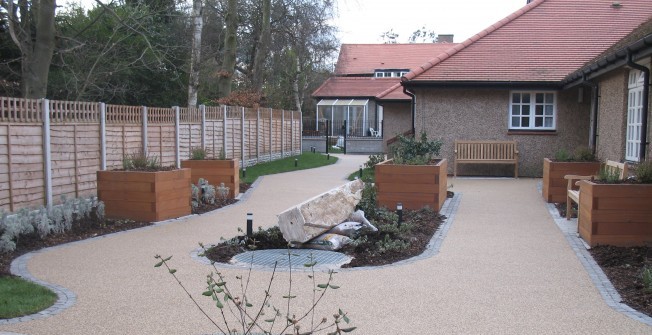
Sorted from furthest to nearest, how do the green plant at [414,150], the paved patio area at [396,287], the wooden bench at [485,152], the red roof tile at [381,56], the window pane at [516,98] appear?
1. the red roof tile at [381,56]
2. the window pane at [516,98]
3. the wooden bench at [485,152]
4. the green plant at [414,150]
5. the paved patio area at [396,287]

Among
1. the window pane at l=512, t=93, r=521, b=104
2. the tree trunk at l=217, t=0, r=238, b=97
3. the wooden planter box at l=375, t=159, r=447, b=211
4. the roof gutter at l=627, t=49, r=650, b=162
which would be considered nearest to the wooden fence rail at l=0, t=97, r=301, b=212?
the wooden planter box at l=375, t=159, r=447, b=211

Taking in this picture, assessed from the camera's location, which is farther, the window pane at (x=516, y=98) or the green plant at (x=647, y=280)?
the window pane at (x=516, y=98)

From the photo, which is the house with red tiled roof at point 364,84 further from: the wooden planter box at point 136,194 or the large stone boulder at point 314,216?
the large stone boulder at point 314,216

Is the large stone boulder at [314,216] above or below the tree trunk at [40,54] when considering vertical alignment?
below

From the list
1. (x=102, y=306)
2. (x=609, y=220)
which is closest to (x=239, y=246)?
(x=102, y=306)

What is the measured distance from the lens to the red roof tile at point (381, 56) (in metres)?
50.9

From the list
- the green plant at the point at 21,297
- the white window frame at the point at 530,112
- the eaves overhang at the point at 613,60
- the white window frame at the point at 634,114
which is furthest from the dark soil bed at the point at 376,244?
the white window frame at the point at 530,112

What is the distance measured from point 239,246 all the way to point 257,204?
515cm

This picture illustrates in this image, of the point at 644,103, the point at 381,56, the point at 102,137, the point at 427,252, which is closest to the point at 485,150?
the point at 644,103

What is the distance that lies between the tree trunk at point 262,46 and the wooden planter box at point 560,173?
18.1 meters

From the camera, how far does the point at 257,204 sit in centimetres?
1420

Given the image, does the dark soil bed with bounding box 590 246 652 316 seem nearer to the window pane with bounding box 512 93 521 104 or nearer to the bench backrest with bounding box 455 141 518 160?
the bench backrest with bounding box 455 141 518 160

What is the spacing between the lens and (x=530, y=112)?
20.3 meters

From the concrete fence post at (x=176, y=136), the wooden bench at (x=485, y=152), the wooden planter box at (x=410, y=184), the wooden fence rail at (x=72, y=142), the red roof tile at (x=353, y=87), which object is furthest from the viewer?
the red roof tile at (x=353, y=87)
